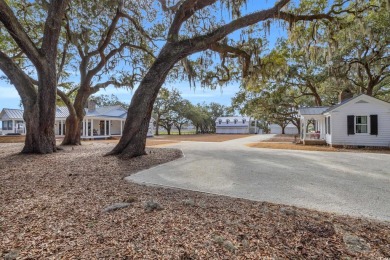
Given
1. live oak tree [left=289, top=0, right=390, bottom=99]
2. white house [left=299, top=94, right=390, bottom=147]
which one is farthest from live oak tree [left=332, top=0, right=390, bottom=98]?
white house [left=299, top=94, right=390, bottom=147]

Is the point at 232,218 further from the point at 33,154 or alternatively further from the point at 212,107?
the point at 212,107

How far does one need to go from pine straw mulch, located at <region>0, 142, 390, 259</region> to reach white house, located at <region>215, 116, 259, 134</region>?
159 feet

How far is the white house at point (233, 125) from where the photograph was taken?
51344 mm

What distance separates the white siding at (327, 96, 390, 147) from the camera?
11.9m

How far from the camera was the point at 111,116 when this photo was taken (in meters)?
24.3

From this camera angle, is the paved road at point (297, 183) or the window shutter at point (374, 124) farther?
the window shutter at point (374, 124)

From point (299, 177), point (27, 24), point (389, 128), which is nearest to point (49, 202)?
point (299, 177)

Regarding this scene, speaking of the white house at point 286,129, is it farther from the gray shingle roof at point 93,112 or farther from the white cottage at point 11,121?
the white cottage at point 11,121

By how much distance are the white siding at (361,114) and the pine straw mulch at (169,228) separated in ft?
39.2

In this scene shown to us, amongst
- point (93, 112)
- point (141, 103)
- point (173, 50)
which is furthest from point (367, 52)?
point (93, 112)

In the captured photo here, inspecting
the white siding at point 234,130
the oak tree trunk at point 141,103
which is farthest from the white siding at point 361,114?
the white siding at point 234,130

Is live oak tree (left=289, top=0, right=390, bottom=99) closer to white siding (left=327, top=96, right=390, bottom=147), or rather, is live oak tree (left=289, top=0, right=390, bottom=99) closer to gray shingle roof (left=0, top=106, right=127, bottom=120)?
white siding (left=327, top=96, right=390, bottom=147)

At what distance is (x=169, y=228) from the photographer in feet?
7.58

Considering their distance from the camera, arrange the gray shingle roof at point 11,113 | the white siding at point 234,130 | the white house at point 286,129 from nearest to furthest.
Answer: the gray shingle roof at point 11,113 → the white house at point 286,129 → the white siding at point 234,130
